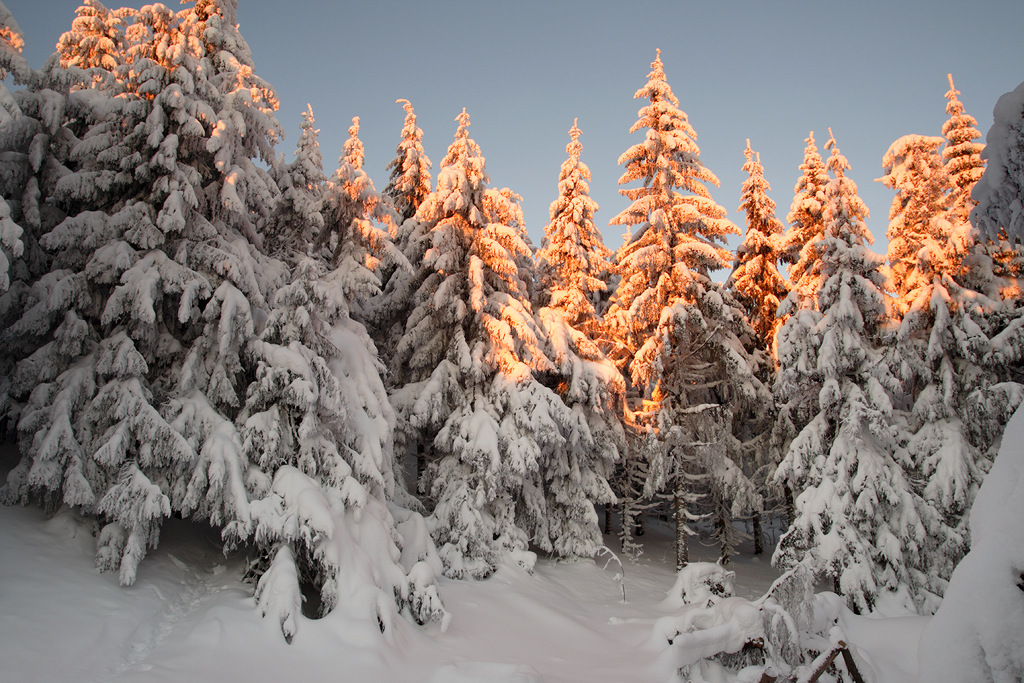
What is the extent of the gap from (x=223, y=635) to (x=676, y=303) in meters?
14.8

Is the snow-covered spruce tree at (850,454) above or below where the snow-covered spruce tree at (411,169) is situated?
below

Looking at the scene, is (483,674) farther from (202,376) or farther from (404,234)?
(404,234)

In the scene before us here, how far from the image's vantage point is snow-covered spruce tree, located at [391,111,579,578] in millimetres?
14266

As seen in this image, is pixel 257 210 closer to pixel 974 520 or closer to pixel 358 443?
pixel 358 443

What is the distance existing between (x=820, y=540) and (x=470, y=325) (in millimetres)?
10932

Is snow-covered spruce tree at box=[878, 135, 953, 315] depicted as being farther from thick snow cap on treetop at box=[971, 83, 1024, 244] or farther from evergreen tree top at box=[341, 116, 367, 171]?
→ evergreen tree top at box=[341, 116, 367, 171]

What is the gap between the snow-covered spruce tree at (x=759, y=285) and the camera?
20703 mm

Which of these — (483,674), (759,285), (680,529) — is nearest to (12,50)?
(483,674)

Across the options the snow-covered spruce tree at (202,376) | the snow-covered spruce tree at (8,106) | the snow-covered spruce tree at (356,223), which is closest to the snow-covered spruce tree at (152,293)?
the snow-covered spruce tree at (202,376)

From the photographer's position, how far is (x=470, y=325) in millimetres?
16938

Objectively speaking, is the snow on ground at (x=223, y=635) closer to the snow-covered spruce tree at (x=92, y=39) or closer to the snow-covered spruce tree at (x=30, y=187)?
the snow-covered spruce tree at (x=30, y=187)

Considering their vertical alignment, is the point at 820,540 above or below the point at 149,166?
below

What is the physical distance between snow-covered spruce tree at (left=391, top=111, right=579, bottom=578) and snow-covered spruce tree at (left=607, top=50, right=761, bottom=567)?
3.66m

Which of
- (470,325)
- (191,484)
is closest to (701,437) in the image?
(470,325)
